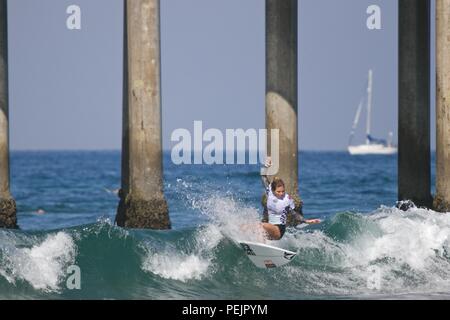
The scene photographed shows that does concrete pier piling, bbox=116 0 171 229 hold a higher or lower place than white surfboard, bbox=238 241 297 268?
higher

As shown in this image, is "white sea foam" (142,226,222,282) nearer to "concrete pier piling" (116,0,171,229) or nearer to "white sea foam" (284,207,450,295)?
"concrete pier piling" (116,0,171,229)

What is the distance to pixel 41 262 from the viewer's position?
73.8 feet

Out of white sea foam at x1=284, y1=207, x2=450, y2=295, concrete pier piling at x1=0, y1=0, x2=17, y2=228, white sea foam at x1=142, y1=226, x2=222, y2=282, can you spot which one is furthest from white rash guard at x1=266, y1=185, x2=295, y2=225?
concrete pier piling at x1=0, y1=0, x2=17, y2=228

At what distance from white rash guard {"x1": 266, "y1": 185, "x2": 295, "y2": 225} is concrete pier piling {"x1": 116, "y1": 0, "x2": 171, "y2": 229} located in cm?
285

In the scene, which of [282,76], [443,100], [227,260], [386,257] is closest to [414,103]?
[443,100]

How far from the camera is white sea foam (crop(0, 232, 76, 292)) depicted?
71.8ft

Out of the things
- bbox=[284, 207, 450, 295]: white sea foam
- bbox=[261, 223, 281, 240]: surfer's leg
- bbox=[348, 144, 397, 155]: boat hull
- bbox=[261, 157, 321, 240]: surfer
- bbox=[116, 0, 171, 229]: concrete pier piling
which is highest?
bbox=[116, 0, 171, 229]: concrete pier piling

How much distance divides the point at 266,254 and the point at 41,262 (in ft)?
13.1

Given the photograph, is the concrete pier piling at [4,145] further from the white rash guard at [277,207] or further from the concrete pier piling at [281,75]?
the white rash guard at [277,207]

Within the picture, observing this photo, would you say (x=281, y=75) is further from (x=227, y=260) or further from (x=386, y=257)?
(x=227, y=260)

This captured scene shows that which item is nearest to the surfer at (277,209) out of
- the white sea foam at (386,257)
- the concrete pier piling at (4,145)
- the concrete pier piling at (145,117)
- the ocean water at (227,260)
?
the ocean water at (227,260)
